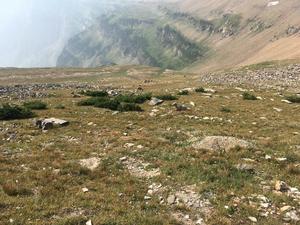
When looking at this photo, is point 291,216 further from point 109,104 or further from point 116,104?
point 109,104

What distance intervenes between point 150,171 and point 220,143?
471cm

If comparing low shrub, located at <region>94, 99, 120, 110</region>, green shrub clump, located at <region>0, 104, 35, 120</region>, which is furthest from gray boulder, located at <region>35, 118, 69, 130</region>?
low shrub, located at <region>94, 99, 120, 110</region>

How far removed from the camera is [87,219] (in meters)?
14.4

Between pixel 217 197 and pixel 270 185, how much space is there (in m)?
2.61

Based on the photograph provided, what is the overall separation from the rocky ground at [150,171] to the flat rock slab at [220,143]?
5 cm

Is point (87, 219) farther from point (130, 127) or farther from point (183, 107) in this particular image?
point (183, 107)

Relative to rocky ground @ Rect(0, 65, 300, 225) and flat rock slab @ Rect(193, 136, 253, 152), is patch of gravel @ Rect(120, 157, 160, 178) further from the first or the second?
flat rock slab @ Rect(193, 136, 253, 152)

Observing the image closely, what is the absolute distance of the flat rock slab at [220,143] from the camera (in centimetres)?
2156

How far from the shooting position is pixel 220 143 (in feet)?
72.3

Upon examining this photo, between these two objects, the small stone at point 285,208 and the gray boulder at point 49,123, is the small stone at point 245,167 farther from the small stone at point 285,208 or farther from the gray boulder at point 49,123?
the gray boulder at point 49,123

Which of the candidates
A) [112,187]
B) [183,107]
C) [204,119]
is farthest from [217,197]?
[183,107]

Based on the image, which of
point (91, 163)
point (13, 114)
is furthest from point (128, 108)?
point (91, 163)

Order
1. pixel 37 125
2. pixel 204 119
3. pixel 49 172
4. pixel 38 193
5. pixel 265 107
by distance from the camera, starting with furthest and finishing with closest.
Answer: pixel 265 107, pixel 204 119, pixel 37 125, pixel 49 172, pixel 38 193

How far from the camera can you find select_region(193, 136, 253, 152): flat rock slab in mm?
21562
